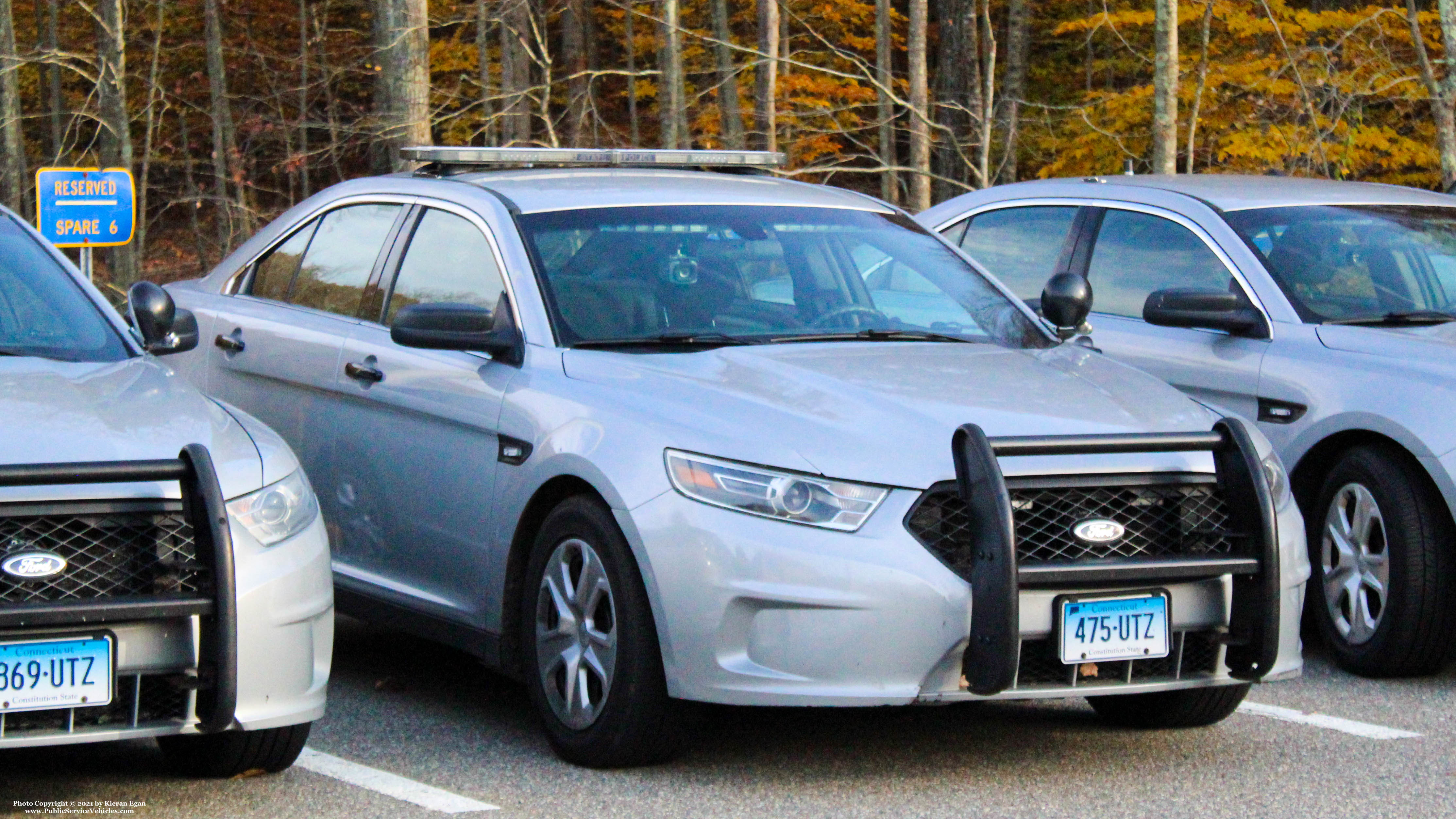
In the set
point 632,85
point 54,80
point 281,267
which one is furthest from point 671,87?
point 54,80

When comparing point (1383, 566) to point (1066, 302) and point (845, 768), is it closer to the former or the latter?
point (1066, 302)

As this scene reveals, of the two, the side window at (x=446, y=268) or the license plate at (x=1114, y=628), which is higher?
the side window at (x=446, y=268)

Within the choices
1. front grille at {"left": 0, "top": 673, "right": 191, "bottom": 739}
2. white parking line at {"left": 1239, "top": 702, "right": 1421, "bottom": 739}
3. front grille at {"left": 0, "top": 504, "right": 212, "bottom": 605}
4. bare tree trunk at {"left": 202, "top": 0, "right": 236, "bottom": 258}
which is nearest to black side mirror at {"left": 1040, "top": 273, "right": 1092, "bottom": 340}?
white parking line at {"left": 1239, "top": 702, "right": 1421, "bottom": 739}

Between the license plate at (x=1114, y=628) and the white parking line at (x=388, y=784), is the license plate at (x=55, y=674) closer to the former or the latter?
the white parking line at (x=388, y=784)

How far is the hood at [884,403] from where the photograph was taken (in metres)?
4.73

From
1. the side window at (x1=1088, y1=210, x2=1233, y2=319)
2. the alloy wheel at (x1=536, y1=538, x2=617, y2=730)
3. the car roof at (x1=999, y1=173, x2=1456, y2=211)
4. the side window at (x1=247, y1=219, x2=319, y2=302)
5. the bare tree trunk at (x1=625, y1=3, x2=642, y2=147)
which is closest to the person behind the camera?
the alloy wheel at (x1=536, y1=538, x2=617, y2=730)

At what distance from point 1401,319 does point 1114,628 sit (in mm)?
2856

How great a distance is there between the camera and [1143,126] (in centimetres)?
2191

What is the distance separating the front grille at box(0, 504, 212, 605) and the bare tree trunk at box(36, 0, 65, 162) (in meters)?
24.3

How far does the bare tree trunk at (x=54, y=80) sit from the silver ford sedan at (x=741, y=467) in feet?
74.5

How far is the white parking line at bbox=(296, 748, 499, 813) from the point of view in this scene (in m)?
4.77

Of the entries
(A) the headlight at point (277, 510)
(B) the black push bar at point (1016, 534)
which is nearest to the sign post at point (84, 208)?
(A) the headlight at point (277, 510)

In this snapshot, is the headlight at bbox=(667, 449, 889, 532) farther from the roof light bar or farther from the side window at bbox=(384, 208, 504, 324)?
the roof light bar

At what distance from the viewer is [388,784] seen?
4.98 m
